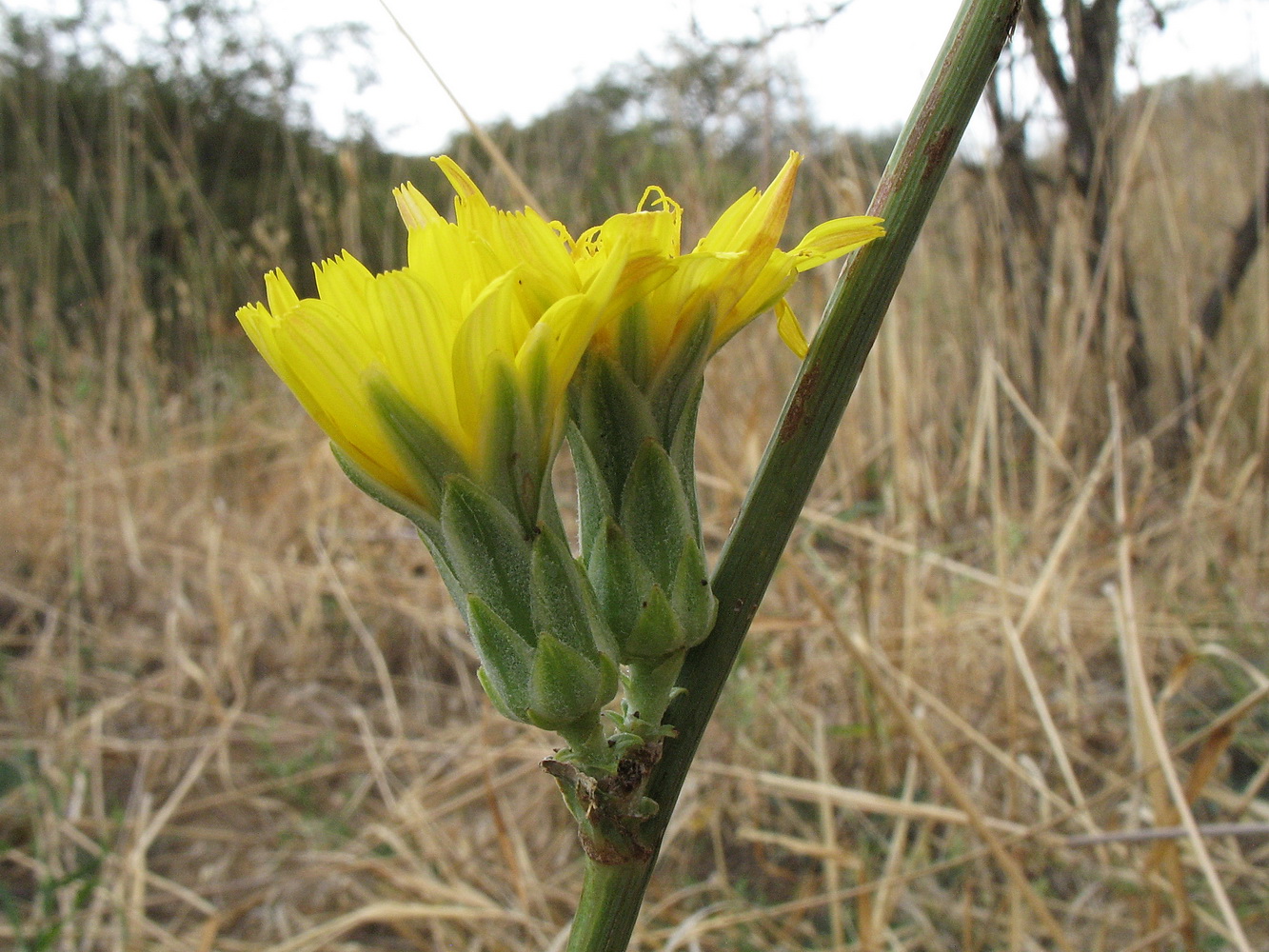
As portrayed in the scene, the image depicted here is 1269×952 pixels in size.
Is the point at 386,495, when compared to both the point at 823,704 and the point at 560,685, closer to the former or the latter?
the point at 560,685

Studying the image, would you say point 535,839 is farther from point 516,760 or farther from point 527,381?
point 527,381

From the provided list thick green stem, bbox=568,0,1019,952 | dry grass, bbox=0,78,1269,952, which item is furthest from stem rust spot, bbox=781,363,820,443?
dry grass, bbox=0,78,1269,952

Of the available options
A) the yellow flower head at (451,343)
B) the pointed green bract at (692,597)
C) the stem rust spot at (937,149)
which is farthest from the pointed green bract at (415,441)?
the stem rust spot at (937,149)

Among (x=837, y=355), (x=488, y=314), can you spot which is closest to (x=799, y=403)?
(x=837, y=355)

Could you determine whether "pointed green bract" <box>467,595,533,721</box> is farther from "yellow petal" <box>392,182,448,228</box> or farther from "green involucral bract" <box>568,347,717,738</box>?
"yellow petal" <box>392,182,448,228</box>

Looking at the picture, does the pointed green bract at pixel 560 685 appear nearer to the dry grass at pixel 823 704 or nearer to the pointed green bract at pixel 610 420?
the pointed green bract at pixel 610 420

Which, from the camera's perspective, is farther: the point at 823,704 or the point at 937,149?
the point at 823,704

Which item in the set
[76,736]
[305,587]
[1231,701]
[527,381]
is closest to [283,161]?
[305,587]
